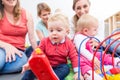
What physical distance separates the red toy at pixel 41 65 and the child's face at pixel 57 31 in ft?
0.70

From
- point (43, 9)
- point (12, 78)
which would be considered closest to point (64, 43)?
point (12, 78)

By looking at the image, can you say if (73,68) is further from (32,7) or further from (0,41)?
(32,7)

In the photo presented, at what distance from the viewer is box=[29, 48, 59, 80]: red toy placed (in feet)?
2.53

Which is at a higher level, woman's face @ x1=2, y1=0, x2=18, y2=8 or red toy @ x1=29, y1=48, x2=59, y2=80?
woman's face @ x1=2, y1=0, x2=18, y2=8

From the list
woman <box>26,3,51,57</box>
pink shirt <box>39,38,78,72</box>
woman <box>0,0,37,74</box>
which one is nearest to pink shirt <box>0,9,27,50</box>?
woman <box>0,0,37,74</box>

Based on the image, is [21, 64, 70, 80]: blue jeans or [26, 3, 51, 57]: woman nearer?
[21, 64, 70, 80]: blue jeans

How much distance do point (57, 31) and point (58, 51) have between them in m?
0.08

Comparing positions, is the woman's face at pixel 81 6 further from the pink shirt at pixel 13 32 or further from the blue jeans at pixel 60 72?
the blue jeans at pixel 60 72

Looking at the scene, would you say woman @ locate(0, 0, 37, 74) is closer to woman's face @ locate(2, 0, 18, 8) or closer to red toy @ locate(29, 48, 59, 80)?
woman's face @ locate(2, 0, 18, 8)

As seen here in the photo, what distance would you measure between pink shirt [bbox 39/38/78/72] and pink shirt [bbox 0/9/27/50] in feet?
1.27

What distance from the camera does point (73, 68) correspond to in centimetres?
104

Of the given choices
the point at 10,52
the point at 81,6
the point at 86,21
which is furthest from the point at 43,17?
the point at 86,21

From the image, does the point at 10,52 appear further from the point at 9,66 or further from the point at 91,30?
the point at 91,30

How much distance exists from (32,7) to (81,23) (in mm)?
1470
